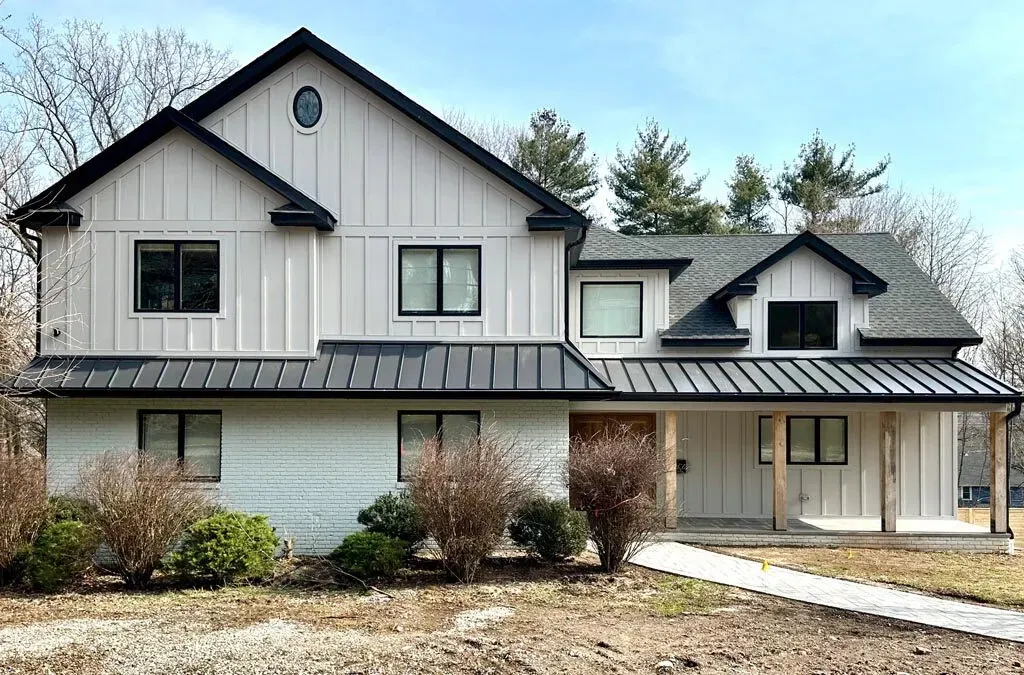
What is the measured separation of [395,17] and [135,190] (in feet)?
18.8

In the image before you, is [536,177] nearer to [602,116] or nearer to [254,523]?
Result: [602,116]

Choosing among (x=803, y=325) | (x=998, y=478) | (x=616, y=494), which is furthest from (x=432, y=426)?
(x=998, y=478)

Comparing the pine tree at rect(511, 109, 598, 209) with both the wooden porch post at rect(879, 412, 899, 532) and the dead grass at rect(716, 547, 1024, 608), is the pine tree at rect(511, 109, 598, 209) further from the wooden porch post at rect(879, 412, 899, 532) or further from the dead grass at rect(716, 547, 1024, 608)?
the dead grass at rect(716, 547, 1024, 608)

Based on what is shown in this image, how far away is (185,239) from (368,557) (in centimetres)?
638

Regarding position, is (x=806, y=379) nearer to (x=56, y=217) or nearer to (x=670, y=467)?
(x=670, y=467)

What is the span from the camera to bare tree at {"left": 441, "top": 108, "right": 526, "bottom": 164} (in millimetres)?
37812

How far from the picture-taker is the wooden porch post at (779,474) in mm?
13961

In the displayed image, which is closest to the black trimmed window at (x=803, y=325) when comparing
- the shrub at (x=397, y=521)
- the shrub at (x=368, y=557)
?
the shrub at (x=397, y=521)

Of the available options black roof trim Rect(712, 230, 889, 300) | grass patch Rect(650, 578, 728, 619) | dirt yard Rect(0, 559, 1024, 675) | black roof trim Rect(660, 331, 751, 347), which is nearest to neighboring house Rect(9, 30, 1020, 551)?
black roof trim Rect(712, 230, 889, 300)

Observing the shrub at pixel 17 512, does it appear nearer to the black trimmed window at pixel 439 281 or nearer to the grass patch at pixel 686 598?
the black trimmed window at pixel 439 281

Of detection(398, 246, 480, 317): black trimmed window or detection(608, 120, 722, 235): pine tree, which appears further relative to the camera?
detection(608, 120, 722, 235): pine tree

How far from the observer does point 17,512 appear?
10.1 meters

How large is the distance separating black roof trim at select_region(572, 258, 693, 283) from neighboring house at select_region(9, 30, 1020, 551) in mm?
174

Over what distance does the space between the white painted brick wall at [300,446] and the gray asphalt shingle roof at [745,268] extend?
460 centimetres
